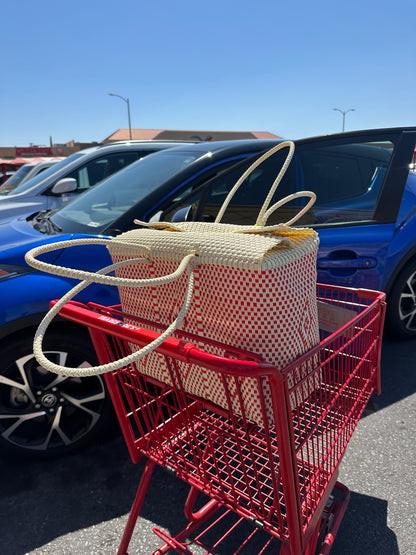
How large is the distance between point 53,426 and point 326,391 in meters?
1.45

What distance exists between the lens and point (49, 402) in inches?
83.0

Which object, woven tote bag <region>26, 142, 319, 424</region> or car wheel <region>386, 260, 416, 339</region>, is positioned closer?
woven tote bag <region>26, 142, 319, 424</region>

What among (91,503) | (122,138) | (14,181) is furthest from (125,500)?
(122,138)

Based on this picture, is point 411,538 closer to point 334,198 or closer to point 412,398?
point 412,398

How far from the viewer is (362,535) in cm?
176

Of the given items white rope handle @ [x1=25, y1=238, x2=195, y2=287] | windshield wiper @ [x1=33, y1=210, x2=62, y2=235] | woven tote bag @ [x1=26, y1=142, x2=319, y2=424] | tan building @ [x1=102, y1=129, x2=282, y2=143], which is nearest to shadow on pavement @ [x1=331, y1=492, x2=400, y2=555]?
woven tote bag @ [x1=26, y1=142, x2=319, y2=424]

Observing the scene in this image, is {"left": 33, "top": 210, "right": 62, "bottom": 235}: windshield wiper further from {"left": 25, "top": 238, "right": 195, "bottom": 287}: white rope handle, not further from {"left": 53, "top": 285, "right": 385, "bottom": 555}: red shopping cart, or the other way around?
{"left": 25, "top": 238, "right": 195, "bottom": 287}: white rope handle

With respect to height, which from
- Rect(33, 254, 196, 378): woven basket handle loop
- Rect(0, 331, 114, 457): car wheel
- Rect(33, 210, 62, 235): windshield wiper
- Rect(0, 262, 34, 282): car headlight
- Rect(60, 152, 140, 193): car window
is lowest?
Rect(0, 331, 114, 457): car wheel

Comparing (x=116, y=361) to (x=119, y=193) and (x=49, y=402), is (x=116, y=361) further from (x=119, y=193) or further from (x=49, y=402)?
(x=119, y=193)

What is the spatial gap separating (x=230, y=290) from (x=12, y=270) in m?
1.40

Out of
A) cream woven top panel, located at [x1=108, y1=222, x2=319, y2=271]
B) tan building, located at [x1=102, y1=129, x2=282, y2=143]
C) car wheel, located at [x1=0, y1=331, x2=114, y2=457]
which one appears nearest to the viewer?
cream woven top panel, located at [x1=108, y1=222, x2=319, y2=271]

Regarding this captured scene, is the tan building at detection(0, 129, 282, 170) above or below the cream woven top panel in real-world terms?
above

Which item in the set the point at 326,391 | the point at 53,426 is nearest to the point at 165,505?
the point at 53,426

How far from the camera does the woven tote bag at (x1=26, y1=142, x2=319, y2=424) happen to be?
42.8 inches
